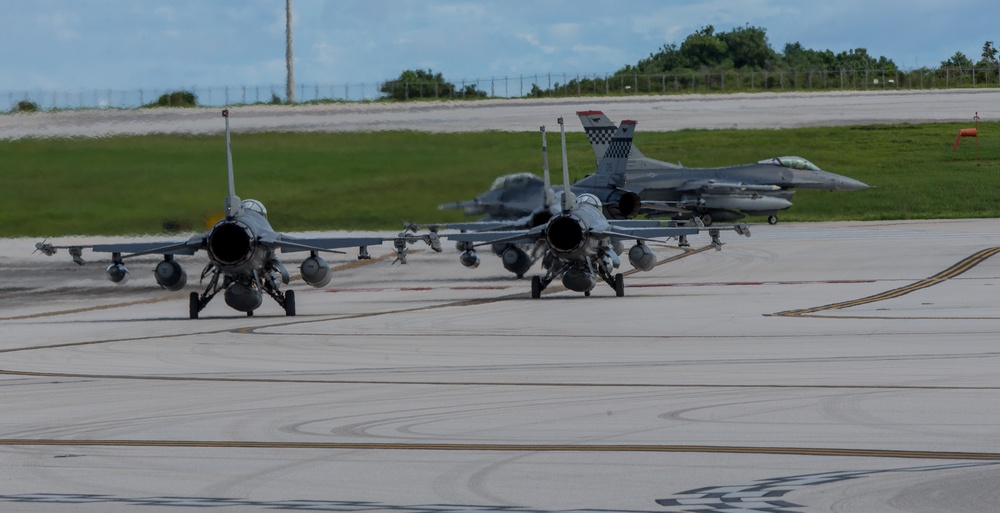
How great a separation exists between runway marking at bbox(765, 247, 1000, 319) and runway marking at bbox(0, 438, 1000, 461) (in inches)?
578

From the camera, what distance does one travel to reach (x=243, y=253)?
28188mm

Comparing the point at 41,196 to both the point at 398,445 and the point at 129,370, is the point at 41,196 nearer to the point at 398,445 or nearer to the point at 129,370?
the point at 129,370

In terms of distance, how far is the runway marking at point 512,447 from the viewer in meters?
11.3

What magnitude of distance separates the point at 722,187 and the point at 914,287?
25.0m

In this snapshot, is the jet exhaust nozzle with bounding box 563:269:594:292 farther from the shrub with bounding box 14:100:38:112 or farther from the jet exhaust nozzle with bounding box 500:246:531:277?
the shrub with bounding box 14:100:38:112

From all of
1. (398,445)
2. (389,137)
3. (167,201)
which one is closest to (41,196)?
(167,201)

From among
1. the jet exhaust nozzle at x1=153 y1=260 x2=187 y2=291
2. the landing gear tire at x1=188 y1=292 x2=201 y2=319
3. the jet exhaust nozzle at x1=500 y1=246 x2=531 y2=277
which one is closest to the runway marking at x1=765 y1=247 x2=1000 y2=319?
the jet exhaust nozzle at x1=500 y1=246 x2=531 y2=277

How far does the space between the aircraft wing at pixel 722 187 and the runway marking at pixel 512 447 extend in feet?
154

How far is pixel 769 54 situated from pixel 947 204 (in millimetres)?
81937

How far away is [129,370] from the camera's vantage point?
770 inches

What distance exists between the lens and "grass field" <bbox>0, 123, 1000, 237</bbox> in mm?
52625

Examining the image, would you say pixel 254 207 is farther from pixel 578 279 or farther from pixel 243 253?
pixel 578 279

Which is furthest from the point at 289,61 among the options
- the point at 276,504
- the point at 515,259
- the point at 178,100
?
the point at 276,504

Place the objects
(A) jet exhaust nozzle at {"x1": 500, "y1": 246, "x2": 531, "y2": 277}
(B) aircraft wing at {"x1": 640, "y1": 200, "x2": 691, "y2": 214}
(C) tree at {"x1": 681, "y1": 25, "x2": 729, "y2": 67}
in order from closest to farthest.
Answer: (A) jet exhaust nozzle at {"x1": 500, "y1": 246, "x2": 531, "y2": 277} → (B) aircraft wing at {"x1": 640, "y1": 200, "x2": 691, "y2": 214} → (C) tree at {"x1": 681, "y1": 25, "x2": 729, "y2": 67}
